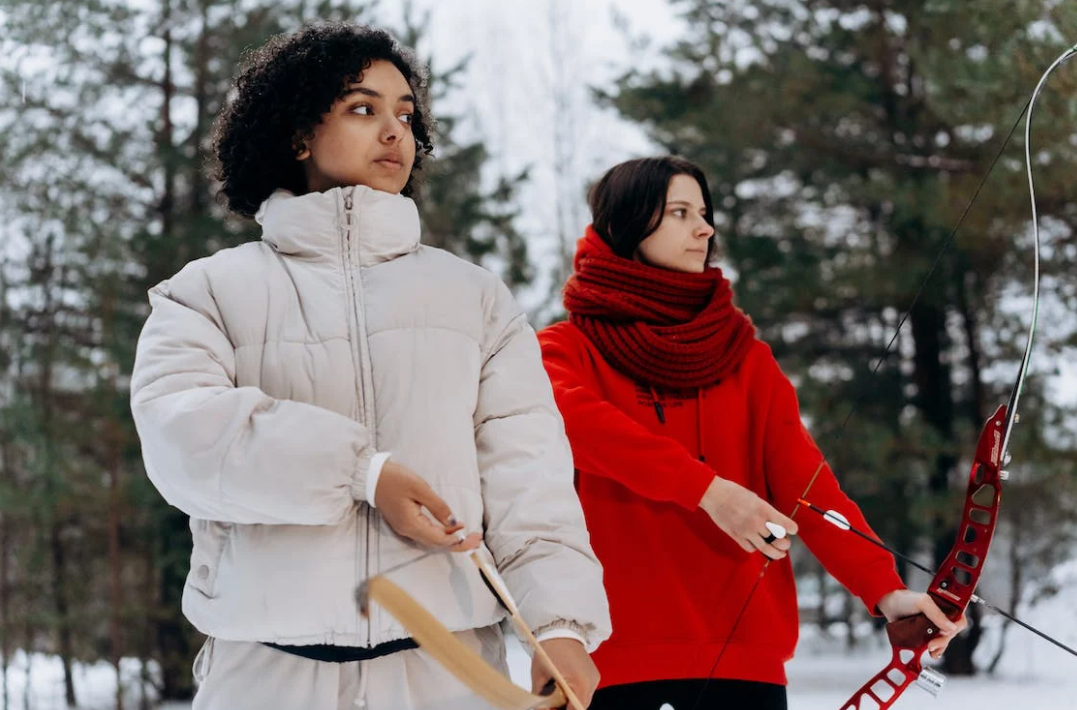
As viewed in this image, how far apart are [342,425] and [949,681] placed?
315 inches

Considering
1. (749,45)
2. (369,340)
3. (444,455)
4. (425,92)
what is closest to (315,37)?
(425,92)

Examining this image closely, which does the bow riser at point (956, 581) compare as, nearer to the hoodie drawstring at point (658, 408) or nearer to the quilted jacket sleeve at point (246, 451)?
the hoodie drawstring at point (658, 408)

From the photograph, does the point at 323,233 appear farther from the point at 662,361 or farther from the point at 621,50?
the point at 621,50

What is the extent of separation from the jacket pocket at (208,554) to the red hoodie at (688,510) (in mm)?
748

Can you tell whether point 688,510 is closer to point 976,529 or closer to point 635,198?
point 976,529

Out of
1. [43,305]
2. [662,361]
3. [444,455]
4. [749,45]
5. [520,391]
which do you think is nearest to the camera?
[444,455]

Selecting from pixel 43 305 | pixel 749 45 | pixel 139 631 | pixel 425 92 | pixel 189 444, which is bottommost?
pixel 139 631

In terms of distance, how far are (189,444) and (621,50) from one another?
31.3 ft

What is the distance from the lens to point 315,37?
1.54 metres

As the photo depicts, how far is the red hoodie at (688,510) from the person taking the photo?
1.90 meters

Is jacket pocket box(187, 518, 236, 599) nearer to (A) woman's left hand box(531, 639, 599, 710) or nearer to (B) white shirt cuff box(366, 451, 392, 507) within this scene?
(B) white shirt cuff box(366, 451, 392, 507)

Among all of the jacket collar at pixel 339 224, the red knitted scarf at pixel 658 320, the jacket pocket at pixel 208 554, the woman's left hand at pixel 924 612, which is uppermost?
the jacket collar at pixel 339 224

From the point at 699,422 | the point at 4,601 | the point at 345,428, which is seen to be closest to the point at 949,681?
the point at 4,601

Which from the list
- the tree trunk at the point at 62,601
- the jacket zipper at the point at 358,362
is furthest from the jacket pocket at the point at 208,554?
the tree trunk at the point at 62,601
